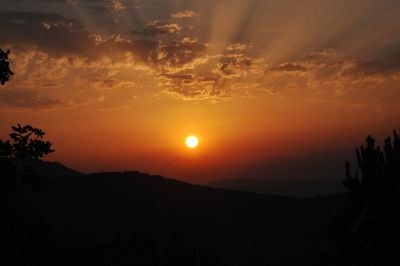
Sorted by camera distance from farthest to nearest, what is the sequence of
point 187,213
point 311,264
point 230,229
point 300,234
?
point 187,213
point 230,229
point 300,234
point 311,264

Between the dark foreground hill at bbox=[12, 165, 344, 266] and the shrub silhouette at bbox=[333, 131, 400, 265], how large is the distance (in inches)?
1949

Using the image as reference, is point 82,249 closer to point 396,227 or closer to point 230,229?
point 396,227

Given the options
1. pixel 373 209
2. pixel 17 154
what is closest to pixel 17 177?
pixel 17 154

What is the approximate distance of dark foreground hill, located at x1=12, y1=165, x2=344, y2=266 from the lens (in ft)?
264

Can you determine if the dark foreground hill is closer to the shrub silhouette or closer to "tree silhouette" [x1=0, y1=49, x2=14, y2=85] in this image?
the shrub silhouette

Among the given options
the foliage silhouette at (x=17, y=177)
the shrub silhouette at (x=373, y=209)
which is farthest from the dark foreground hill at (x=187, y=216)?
the foliage silhouette at (x=17, y=177)

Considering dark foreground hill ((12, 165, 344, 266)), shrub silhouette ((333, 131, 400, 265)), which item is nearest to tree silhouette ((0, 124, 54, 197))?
shrub silhouette ((333, 131, 400, 265))

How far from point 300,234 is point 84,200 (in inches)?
2190

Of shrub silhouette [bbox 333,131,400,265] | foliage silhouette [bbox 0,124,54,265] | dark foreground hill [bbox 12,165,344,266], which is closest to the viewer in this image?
foliage silhouette [bbox 0,124,54,265]

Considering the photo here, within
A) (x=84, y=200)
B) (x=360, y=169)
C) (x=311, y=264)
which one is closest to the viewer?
(x=360, y=169)

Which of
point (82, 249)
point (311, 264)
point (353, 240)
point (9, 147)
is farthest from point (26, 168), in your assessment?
point (311, 264)

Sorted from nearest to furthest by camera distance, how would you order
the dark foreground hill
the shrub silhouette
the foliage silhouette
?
the foliage silhouette, the shrub silhouette, the dark foreground hill

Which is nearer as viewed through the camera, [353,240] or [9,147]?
[9,147]

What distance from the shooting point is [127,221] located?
96.6 m
